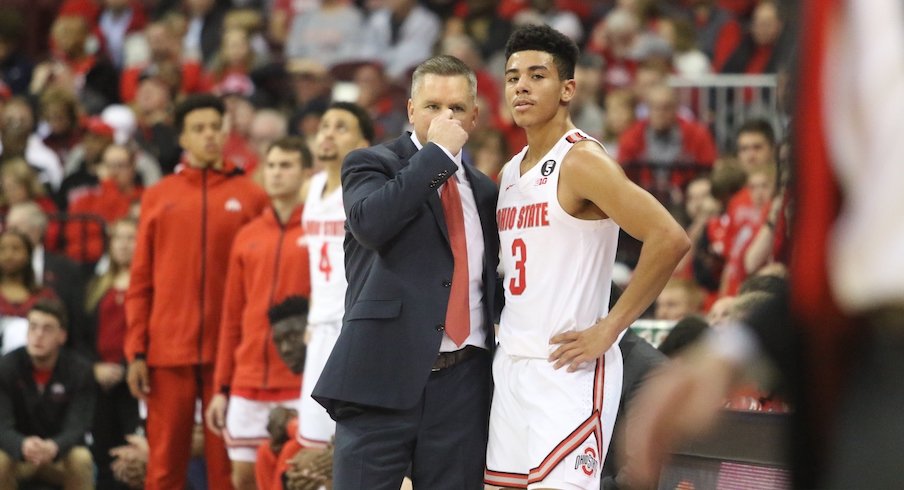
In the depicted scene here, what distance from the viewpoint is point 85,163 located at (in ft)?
41.0

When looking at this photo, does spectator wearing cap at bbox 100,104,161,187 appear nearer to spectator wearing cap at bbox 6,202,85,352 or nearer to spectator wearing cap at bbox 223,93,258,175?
spectator wearing cap at bbox 223,93,258,175

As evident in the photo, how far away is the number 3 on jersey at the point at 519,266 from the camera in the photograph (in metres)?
4.98

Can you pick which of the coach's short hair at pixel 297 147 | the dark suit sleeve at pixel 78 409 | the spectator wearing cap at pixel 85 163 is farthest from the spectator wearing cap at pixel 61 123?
the coach's short hair at pixel 297 147

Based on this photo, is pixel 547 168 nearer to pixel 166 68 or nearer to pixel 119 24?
pixel 166 68

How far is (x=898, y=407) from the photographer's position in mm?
1769

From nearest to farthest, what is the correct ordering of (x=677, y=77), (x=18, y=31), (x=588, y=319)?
(x=588, y=319) < (x=677, y=77) < (x=18, y=31)

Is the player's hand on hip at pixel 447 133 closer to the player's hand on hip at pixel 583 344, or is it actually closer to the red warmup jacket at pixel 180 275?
the player's hand on hip at pixel 583 344

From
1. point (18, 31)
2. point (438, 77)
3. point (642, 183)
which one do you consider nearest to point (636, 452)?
point (438, 77)

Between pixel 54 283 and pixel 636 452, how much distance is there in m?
8.68

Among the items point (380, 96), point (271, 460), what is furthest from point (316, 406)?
point (380, 96)

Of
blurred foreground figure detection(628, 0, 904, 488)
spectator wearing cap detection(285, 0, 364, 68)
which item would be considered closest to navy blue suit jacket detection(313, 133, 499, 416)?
blurred foreground figure detection(628, 0, 904, 488)

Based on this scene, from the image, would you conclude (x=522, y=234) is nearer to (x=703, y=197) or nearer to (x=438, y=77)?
(x=438, y=77)

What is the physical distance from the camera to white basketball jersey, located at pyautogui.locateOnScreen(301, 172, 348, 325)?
712 cm

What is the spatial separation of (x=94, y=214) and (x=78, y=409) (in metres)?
2.97
